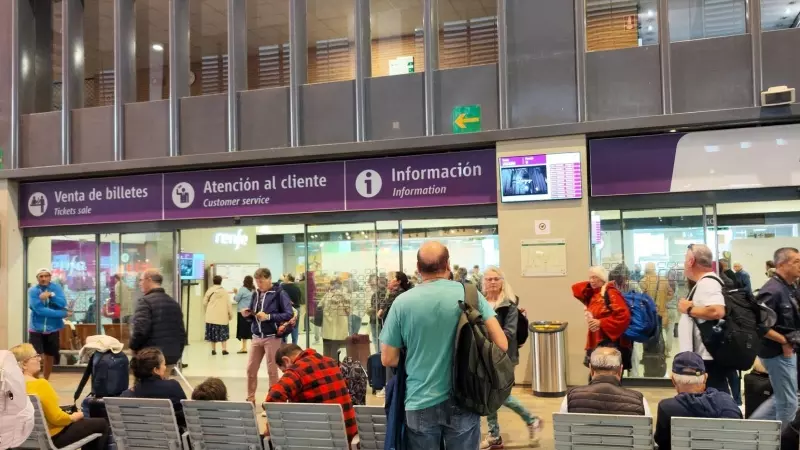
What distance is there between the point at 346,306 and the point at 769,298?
6.47 m

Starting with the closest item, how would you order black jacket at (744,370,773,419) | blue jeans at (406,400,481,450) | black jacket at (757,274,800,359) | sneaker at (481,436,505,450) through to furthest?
blue jeans at (406,400,481,450) → black jacket at (757,274,800,359) → black jacket at (744,370,773,419) → sneaker at (481,436,505,450)

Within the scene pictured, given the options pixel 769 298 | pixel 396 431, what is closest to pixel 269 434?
pixel 396 431

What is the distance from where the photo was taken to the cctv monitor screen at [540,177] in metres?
8.69

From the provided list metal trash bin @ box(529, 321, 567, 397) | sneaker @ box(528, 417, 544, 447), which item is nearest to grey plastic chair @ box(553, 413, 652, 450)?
sneaker @ box(528, 417, 544, 447)

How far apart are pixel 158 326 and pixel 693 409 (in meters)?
5.08

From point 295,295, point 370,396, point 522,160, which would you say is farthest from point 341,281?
point 522,160

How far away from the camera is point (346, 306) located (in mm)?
10352

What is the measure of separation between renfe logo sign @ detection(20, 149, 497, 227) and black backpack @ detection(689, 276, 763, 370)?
4760mm

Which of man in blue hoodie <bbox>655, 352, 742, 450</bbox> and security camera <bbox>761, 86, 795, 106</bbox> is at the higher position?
security camera <bbox>761, 86, 795, 106</bbox>

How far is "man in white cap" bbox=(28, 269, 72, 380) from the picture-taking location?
31.4 ft

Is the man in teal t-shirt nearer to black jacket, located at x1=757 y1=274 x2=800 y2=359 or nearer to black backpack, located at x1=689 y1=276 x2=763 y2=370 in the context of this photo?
black backpack, located at x1=689 y1=276 x2=763 y2=370

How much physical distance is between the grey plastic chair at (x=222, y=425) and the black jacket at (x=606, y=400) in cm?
212

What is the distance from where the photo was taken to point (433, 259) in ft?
11.4

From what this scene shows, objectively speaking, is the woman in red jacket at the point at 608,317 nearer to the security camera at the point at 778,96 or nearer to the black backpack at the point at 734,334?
the black backpack at the point at 734,334
